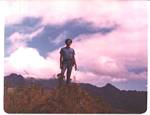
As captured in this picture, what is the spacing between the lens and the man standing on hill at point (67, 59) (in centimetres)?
271

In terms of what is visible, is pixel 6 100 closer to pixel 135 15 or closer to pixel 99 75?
pixel 99 75

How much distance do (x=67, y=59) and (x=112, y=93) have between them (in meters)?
0.22

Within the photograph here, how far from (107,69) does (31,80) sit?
0.99 ft

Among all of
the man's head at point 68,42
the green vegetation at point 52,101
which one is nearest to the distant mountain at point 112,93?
the green vegetation at point 52,101

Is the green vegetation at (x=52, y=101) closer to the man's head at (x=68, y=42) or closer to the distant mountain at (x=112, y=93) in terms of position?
the distant mountain at (x=112, y=93)

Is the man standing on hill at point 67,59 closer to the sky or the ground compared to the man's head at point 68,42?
closer to the ground

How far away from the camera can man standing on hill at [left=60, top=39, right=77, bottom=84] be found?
107 inches

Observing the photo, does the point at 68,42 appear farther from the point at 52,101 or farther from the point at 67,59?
the point at 52,101

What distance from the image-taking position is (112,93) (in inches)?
107

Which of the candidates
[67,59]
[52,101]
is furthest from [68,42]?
[52,101]

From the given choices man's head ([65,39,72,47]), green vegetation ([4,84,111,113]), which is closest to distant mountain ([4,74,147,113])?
green vegetation ([4,84,111,113])

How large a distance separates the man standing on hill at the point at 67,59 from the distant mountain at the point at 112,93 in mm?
59

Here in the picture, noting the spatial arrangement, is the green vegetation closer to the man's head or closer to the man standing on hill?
the man standing on hill

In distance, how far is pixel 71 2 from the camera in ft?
8.86
